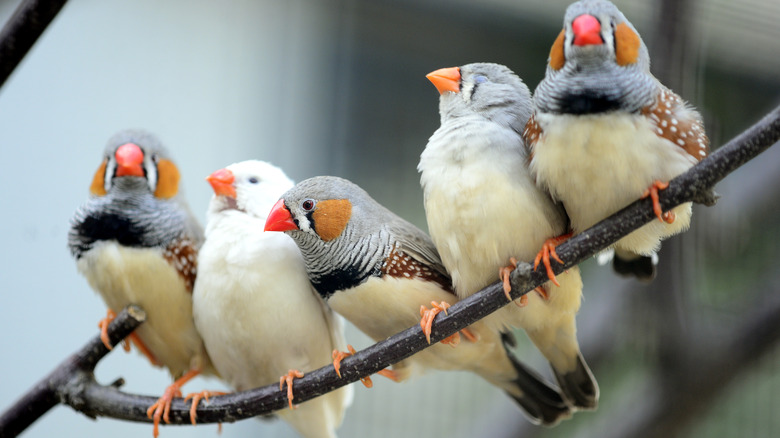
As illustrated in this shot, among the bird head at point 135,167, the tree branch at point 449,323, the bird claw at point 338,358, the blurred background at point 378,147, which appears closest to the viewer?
the tree branch at point 449,323

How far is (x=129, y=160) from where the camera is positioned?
1736 mm

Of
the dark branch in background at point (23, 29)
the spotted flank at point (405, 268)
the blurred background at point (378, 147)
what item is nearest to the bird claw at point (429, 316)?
the spotted flank at point (405, 268)

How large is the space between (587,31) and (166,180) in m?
1.07

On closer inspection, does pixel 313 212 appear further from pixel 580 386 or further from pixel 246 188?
pixel 580 386

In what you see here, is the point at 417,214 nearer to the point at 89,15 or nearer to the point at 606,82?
the point at 606,82

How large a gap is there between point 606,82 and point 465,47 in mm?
1292

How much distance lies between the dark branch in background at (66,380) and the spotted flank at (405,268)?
2.05ft

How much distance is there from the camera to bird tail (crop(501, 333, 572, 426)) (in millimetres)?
1785

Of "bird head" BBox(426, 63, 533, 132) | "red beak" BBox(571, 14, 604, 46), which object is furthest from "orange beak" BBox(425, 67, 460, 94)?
"red beak" BBox(571, 14, 604, 46)

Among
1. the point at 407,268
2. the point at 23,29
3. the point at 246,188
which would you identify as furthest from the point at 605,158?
the point at 23,29


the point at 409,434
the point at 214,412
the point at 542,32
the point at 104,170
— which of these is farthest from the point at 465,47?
the point at 409,434

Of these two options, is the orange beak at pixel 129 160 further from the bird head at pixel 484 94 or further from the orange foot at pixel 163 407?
the bird head at pixel 484 94

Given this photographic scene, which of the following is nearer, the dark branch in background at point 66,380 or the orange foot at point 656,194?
the orange foot at point 656,194

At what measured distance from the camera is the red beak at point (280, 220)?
4.99 feet
